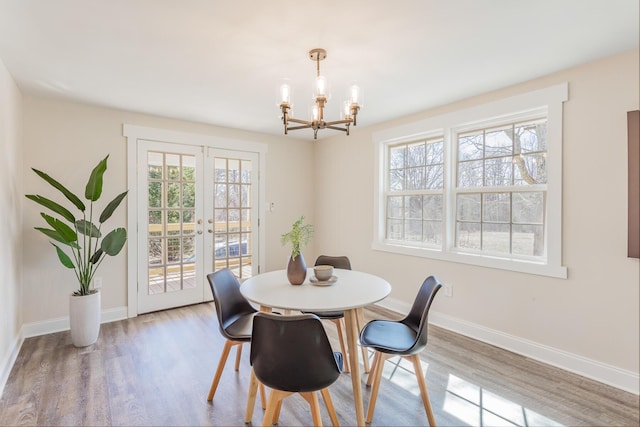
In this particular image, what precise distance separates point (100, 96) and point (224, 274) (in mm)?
2236

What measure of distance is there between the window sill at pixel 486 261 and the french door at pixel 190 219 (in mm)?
1987

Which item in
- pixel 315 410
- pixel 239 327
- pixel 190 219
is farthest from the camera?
pixel 190 219

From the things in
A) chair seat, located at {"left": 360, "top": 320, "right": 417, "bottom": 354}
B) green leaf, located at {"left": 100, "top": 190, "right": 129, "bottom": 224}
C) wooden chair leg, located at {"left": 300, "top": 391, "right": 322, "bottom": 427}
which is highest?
green leaf, located at {"left": 100, "top": 190, "right": 129, "bottom": 224}

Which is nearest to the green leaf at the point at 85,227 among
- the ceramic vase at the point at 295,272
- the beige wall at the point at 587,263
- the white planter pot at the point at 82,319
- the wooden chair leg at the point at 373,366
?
the white planter pot at the point at 82,319

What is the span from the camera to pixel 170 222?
155 inches

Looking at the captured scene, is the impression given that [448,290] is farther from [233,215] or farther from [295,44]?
[233,215]

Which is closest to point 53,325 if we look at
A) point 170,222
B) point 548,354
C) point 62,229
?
point 62,229

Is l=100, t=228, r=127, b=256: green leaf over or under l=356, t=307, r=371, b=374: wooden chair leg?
over

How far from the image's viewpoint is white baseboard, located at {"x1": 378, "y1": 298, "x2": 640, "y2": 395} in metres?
2.25

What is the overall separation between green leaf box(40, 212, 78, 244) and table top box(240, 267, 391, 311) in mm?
1738

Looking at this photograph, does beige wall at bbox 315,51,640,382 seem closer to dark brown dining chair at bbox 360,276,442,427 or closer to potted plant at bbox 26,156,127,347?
dark brown dining chair at bbox 360,276,442,427

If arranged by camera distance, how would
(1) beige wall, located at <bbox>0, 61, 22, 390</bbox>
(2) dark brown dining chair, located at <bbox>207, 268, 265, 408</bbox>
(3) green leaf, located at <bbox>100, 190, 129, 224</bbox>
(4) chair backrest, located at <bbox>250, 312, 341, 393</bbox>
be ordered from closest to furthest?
(4) chair backrest, located at <bbox>250, 312, 341, 393</bbox> → (2) dark brown dining chair, located at <bbox>207, 268, 265, 408</bbox> → (1) beige wall, located at <bbox>0, 61, 22, 390</bbox> → (3) green leaf, located at <bbox>100, 190, 129, 224</bbox>

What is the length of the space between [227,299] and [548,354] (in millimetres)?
2581

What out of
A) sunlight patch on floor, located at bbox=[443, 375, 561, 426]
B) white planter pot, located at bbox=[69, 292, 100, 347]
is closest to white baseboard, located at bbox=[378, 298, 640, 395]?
sunlight patch on floor, located at bbox=[443, 375, 561, 426]
